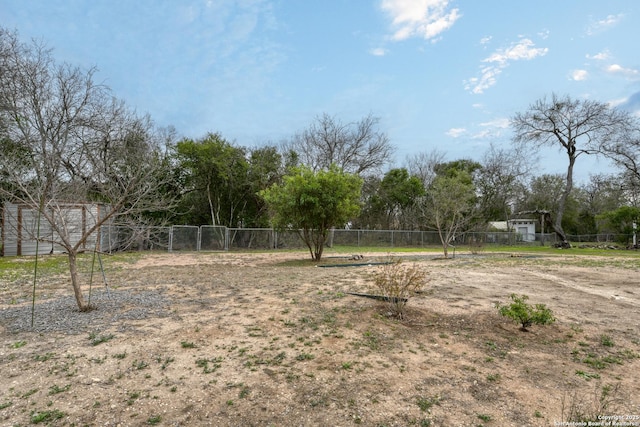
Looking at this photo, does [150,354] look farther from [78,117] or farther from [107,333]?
[78,117]

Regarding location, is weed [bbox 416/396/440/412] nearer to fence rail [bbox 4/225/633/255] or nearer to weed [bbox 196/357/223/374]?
weed [bbox 196/357/223/374]

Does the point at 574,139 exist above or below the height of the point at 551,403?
above

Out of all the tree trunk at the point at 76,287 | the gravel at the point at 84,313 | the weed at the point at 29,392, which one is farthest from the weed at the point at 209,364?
the tree trunk at the point at 76,287

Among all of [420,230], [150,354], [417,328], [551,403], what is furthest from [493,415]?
[420,230]

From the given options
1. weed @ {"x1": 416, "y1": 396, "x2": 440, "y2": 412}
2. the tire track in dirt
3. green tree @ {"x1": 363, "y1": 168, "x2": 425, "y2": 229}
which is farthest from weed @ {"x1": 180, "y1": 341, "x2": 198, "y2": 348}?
green tree @ {"x1": 363, "y1": 168, "x2": 425, "y2": 229}

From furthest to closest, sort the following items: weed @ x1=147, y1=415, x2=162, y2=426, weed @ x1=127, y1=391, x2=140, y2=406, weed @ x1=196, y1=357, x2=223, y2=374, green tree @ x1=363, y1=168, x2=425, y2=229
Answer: green tree @ x1=363, y1=168, x2=425, y2=229 → weed @ x1=196, y1=357, x2=223, y2=374 → weed @ x1=127, y1=391, x2=140, y2=406 → weed @ x1=147, y1=415, x2=162, y2=426

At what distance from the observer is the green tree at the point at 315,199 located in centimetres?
1207

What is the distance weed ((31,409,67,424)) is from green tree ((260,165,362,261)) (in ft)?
32.1

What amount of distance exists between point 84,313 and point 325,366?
12.1 feet

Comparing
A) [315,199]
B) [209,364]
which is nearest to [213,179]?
[315,199]

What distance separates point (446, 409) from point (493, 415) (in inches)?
12.1

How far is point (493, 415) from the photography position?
93.3 inches

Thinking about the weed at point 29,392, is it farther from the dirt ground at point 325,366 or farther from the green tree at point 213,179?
the green tree at point 213,179

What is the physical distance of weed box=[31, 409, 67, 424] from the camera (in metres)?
2.23
